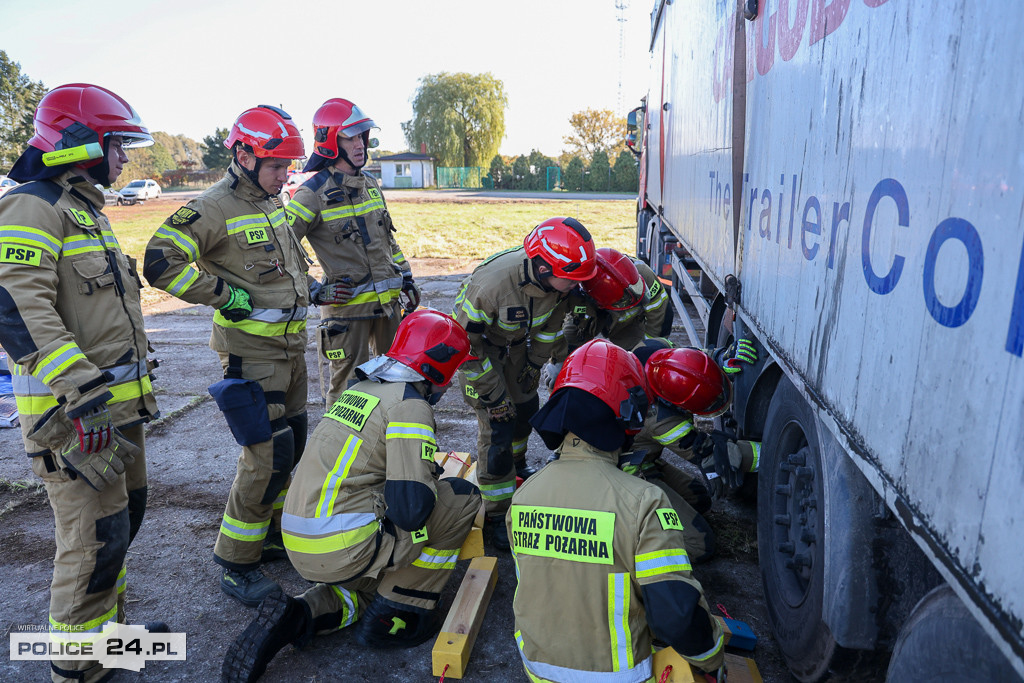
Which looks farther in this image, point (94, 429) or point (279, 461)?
point (279, 461)

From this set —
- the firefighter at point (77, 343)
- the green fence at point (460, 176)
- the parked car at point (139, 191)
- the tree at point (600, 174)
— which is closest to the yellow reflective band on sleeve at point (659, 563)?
the firefighter at point (77, 343)

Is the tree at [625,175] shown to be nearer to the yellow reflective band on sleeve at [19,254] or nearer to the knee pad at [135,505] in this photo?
the knee pad at [135,505]

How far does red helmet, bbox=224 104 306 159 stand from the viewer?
3.46 metres

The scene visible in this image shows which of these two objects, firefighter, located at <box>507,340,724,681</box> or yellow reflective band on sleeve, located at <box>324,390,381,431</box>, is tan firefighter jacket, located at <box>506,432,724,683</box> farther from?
yellow reflective band on sleeve, located at <box>324,390,381,431</box>

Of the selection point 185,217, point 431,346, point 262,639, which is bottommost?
point 262,639

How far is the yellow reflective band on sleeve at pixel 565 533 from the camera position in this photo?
6.82ft

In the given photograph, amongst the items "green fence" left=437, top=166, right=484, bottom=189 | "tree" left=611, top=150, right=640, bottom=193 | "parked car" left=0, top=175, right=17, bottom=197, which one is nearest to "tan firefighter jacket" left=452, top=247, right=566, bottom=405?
"parked car" left=0, top=175, right=17, bottom=197

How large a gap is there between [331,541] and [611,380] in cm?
137

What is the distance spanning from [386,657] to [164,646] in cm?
98

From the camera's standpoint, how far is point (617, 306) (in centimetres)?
448

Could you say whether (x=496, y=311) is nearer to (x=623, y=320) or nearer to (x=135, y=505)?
(x=623, y=320)

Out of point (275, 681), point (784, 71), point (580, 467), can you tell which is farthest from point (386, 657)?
point (784, 71)

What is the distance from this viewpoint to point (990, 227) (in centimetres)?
118

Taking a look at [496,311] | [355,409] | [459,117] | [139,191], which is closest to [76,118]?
[355,409]
